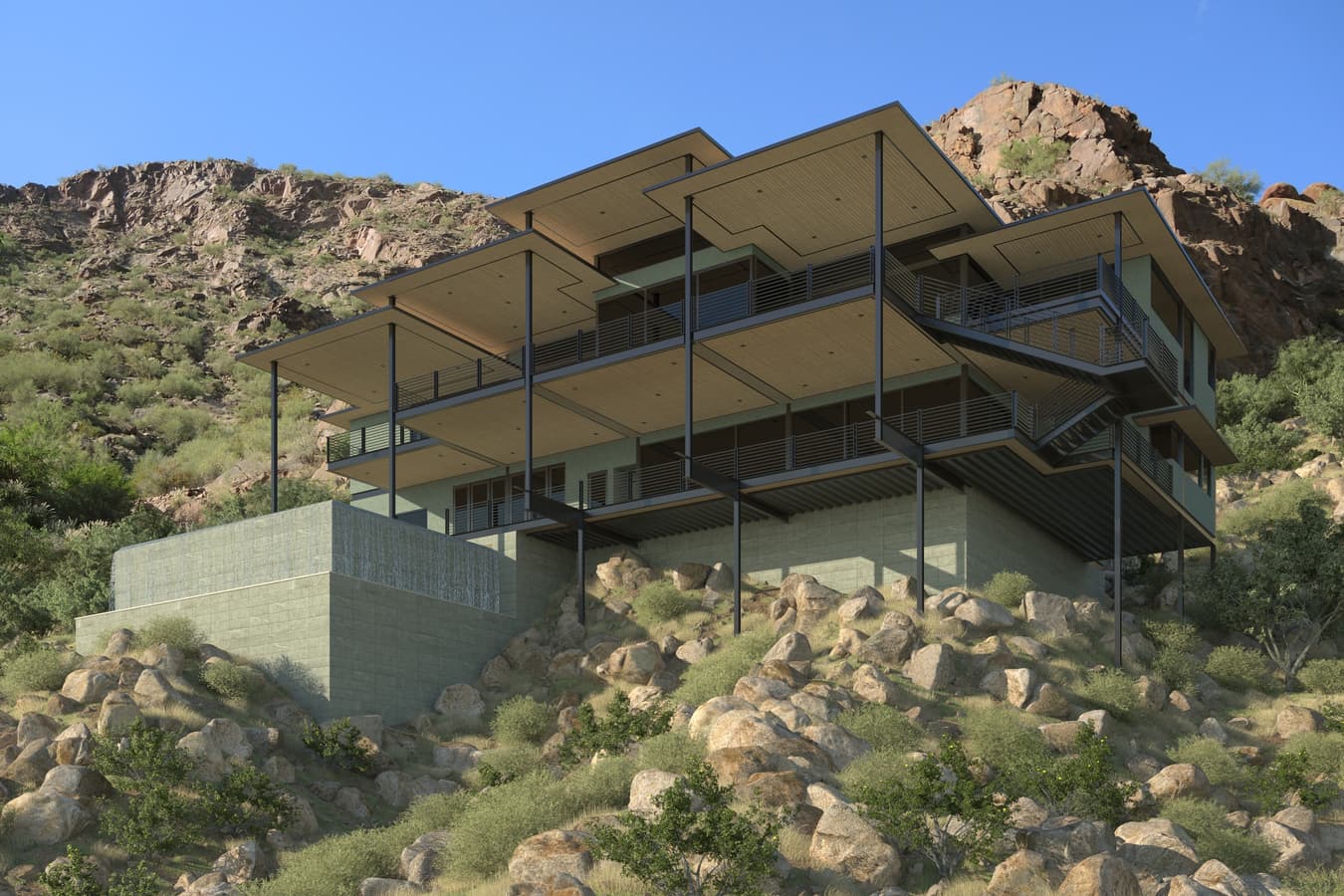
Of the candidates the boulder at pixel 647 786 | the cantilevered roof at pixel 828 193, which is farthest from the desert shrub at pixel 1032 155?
the boulder at pixel 647 786

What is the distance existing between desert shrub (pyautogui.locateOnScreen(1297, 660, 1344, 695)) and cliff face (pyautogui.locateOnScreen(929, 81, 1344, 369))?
88.1 ft

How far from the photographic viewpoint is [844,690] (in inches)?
997

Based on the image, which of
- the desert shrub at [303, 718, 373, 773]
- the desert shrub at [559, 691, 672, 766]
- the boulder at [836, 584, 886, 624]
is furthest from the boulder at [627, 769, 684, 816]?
the boulder at [836, 584, 886, 624]

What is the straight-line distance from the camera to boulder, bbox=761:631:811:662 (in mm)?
27719

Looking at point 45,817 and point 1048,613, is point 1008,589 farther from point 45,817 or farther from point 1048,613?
point 45,817

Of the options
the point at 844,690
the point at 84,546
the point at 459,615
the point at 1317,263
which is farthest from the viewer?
the point at 1317,263

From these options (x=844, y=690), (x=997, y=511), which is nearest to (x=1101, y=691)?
(x=844, y=690)

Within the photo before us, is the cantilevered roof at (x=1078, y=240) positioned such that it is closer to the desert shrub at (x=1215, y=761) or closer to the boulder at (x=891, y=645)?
the boulder at (x=891, y=645)

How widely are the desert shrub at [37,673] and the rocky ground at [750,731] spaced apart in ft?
1.67

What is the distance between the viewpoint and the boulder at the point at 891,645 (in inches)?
1078

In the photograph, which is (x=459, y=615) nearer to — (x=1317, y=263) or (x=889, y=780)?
(x=889, y=780)

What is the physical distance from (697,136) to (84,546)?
65.4 feet

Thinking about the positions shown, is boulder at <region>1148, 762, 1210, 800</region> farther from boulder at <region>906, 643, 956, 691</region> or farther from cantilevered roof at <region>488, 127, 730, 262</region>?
cantilevered roof at <region>488, 127, 730, 262</region>

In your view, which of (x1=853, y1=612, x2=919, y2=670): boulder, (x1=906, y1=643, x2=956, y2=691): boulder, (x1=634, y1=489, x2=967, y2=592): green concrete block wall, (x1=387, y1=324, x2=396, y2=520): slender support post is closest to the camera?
(x1=906, y1=643, x2=956, y2=691): boulder
